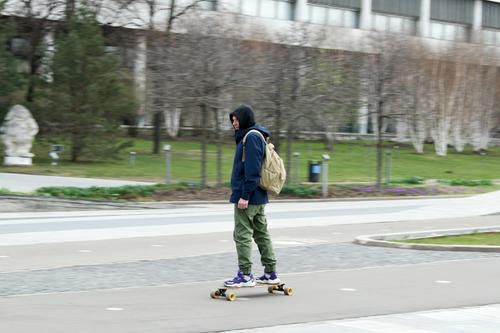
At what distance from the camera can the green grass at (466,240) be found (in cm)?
1481

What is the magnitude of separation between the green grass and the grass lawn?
17.6m

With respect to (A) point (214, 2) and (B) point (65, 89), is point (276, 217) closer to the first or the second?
(B) point (65, 89)

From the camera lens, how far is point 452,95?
60688mm

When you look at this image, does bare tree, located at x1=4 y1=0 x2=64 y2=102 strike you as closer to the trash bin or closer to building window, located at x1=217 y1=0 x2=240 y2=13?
building window, located at x1=217 y1=0 x2=240 y2=13

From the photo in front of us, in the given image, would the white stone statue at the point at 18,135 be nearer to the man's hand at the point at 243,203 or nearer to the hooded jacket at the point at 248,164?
the hooded jacket at the point at 248,164

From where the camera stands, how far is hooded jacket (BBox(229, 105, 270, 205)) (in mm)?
9078

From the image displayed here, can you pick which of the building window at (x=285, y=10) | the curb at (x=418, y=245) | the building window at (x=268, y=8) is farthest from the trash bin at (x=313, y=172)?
the building window at (x=285, y=10)

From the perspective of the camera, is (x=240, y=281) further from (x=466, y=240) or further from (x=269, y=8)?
(x=269, y=8)

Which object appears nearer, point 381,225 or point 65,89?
point 381,225

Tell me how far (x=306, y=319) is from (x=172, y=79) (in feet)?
64.0

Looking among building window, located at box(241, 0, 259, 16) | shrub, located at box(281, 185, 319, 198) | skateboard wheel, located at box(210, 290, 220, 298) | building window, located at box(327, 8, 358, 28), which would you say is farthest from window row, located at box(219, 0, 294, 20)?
skateboard wheel, located at box(210, 290, 220, 298)

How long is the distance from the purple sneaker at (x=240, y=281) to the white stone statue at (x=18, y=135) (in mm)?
27951

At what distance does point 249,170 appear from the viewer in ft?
29.8

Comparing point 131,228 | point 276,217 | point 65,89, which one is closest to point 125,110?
point 65,89
